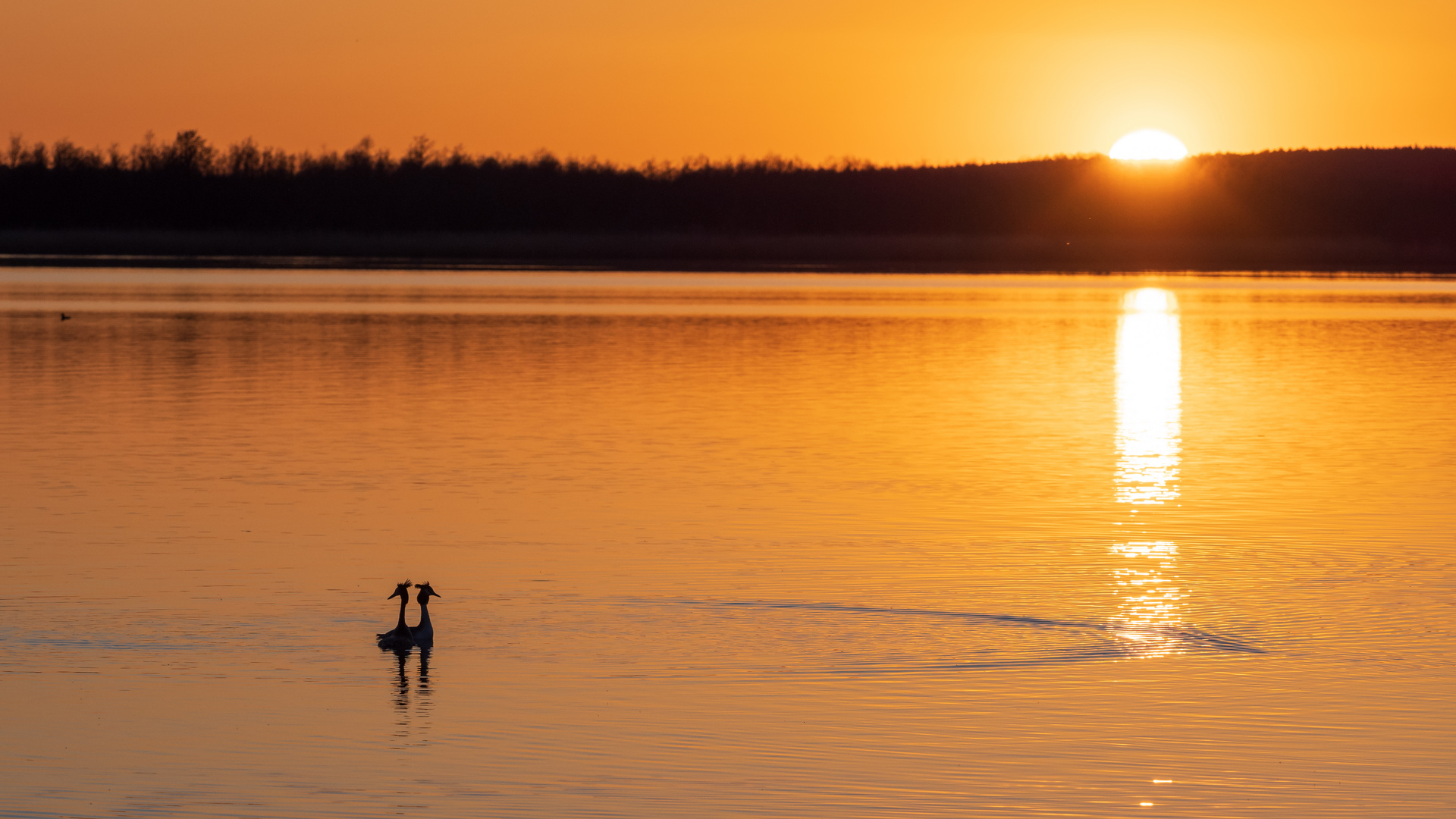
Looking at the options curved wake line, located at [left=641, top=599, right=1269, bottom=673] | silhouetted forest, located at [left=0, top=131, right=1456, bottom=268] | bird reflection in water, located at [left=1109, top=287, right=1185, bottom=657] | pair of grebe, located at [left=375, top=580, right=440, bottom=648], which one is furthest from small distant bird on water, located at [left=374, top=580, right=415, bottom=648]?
silhouetted forest, located at [left=0, top=131, right=1456, bottom=268]

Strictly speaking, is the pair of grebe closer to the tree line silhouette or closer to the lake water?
the lake water

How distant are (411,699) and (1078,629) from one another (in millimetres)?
3609

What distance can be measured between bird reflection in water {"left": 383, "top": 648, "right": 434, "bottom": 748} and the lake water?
3 cm

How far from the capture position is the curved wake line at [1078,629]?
9.68 m

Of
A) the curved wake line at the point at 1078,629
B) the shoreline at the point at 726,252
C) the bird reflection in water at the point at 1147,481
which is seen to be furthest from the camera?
the shoreline at the point at 726,252

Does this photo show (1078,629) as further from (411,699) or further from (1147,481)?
(1147,481)

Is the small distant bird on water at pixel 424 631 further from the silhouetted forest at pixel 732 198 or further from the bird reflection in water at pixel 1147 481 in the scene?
the silhouetted forest at pixel 732 198

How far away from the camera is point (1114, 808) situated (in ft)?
24.3

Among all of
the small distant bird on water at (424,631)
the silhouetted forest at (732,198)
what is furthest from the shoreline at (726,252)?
the small distant bird on water at (424,631)

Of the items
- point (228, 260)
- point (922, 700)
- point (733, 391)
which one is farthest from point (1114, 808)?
point (228, 260)

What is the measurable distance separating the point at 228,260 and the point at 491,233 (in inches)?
1232

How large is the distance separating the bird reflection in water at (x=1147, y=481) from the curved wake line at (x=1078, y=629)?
0.06 ft

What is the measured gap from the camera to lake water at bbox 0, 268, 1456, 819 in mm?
7836

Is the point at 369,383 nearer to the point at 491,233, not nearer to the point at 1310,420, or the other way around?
the point at 1310,420
